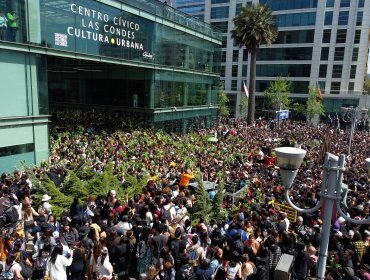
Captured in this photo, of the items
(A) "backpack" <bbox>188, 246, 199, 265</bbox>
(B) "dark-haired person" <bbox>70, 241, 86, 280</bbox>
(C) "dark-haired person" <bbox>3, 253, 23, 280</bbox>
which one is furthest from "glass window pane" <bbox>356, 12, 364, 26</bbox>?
(C) "dark-haired person" <bbox>3, 253, 23, 280</bbox>

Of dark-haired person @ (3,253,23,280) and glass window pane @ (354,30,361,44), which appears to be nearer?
dark-haired person @ (3,253,23,280)

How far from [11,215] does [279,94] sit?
2149 inches

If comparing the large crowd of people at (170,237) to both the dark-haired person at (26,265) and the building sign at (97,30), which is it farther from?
the building sign at (97,30)

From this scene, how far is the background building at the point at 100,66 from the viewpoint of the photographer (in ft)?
57.0

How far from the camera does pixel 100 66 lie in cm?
3216

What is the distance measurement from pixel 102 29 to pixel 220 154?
1186 centimetres

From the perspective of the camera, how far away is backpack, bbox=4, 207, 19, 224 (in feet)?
31.6

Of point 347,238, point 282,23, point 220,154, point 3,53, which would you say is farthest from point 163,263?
point 282,23

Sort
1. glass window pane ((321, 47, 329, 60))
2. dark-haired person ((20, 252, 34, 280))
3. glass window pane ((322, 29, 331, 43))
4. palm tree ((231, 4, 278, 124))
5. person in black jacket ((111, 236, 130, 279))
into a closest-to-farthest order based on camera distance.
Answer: dark-haired person ((20, 252, 34, 280))
person in black jacket ((111, 236, 130, 279))
palm tree ((231, 4, 278, 124))
glass window pane ((322, 29, 331, 43))
glass window pane ((321, 47, 329, 60))

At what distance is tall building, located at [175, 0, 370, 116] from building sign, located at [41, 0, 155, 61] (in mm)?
41599

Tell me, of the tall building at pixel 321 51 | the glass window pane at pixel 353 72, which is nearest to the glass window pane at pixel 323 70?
the tall building at pixel 321 51

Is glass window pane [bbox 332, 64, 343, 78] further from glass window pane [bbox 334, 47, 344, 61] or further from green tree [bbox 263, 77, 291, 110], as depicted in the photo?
green tree [bbox 263, 77, 291, 110]

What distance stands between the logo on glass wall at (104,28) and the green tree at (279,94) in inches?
1449

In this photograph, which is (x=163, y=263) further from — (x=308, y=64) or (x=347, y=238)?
(x=308, y=64)
